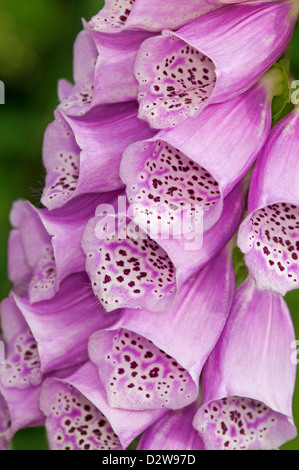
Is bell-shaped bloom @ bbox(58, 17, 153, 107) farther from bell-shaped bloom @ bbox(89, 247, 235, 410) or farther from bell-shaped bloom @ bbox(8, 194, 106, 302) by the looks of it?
bell-shaped bloom @ bbox(89, 247, 235, 410)

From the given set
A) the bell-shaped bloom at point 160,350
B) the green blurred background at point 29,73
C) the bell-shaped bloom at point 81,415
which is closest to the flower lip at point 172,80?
the bell-shaped bloom at point 160,350

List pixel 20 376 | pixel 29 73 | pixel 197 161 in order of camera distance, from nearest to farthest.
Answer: pixel 197 161 < pixel 20 376 < pixel 29 73

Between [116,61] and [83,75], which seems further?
[83,75]

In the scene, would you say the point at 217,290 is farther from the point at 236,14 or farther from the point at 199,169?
the point at 236,14

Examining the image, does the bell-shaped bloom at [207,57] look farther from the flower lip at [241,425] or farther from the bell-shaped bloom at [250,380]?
the flower lip at [241,425]

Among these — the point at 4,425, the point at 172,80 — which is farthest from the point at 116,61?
the point at 4,425

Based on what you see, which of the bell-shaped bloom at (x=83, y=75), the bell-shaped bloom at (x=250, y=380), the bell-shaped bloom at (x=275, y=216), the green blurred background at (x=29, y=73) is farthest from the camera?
the green blurred background at (x=29, y=73)

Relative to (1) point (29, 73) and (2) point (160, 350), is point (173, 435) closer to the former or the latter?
(2) point (160, 350)
